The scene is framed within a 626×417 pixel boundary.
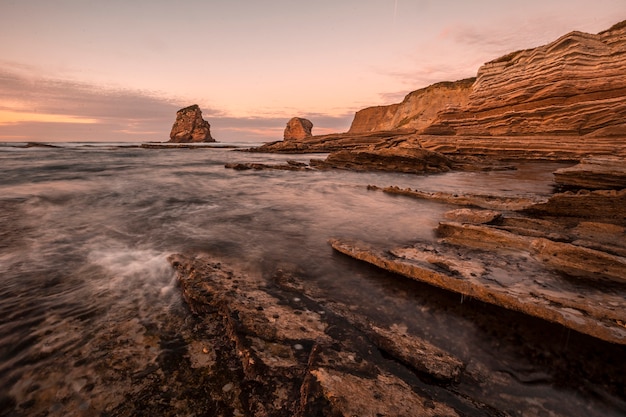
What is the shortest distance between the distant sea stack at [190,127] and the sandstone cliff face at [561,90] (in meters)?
138

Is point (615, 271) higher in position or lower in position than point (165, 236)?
higher

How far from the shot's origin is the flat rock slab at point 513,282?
131 inches

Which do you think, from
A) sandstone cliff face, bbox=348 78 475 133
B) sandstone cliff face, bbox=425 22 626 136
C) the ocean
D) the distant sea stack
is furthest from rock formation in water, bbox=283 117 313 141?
the ocean

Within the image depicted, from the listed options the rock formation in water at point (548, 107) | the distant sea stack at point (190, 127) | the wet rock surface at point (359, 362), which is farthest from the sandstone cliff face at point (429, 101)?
the distant sea stack at point (190, 127)

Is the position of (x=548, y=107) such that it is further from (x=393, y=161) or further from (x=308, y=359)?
(x=308, y=359)

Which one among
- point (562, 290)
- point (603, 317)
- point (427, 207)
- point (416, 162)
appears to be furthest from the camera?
point (416, 162)

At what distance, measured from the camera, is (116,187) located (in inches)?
614

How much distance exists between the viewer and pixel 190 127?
140500mm

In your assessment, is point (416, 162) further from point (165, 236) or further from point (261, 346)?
point (261, 346)

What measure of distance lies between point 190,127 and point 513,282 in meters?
156

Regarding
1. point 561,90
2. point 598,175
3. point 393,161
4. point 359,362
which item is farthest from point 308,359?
point 561,90

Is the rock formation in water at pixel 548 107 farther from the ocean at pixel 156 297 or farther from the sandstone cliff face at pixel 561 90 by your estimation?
the ocean at pixel 156 297

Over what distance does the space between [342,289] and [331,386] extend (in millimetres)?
2109

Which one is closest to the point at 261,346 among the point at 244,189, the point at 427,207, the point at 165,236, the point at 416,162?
→ the point at 165,236
